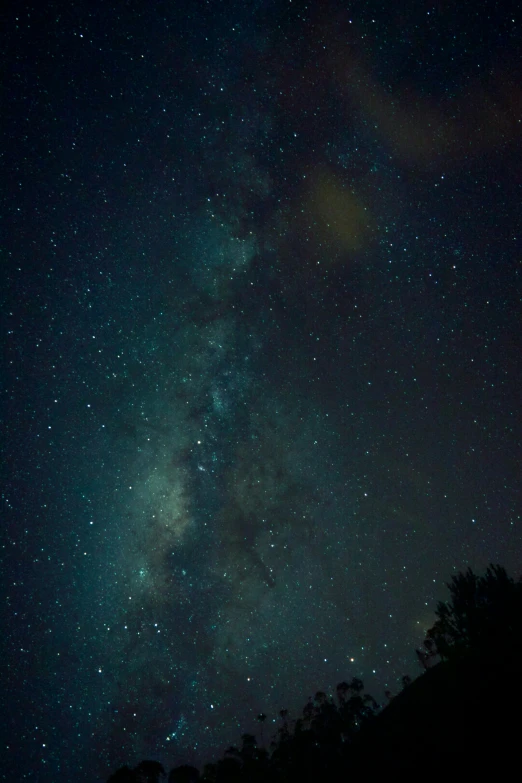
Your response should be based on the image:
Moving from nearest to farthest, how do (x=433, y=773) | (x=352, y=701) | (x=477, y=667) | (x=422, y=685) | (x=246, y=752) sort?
(x=433, y=773) < (x=477, y=667) < (x=422, y=685) < (x=246, y=752) < (x=352, y=701)

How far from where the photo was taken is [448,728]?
65.0 feet

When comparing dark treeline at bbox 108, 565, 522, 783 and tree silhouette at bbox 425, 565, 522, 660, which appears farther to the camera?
tree silhouette at bbox 425, 565, 522, 660

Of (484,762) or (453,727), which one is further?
(453,727)

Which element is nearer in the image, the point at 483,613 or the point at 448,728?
the point at 448,728

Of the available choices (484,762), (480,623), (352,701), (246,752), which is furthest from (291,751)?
(484,762)

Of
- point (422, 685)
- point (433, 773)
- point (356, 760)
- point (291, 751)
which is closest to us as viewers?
point (433, 773)

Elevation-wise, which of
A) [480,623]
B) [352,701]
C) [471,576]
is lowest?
[352,701]

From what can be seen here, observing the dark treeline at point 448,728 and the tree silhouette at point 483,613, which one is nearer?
the dark treeline at point 448,728

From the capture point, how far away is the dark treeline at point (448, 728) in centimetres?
1695

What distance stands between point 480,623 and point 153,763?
2647cm

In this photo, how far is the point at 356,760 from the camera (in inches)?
997

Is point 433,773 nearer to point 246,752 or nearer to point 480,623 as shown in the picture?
point 480,623

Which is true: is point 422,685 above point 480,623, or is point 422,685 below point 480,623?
below

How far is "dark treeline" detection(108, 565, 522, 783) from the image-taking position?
55.6 ft
